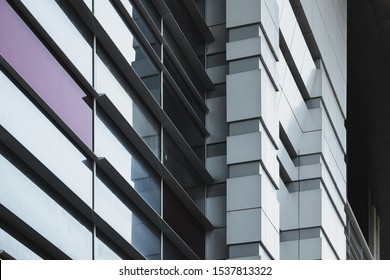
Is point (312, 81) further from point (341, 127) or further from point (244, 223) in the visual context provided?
point (244, 223)

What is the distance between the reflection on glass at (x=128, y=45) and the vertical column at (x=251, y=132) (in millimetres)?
2471

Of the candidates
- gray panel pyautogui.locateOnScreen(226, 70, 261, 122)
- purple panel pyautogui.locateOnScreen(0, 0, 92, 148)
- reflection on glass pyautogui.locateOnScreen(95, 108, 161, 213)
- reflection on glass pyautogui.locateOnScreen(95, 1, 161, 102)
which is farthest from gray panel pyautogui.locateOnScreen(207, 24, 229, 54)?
purple panel pyautogui.locateOnScreen(0, 0, 92, 148)

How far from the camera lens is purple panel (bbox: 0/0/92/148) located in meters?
13.5

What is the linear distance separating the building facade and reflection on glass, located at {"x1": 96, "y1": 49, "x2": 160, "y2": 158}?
0.12 ft

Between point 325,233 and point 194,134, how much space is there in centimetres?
616

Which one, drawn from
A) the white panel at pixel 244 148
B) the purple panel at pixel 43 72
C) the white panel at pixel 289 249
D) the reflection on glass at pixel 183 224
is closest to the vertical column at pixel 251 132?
the white panel at pixel 244 148

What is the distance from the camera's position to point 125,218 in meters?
16.9

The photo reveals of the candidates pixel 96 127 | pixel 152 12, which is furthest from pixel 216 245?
pixel 96 127

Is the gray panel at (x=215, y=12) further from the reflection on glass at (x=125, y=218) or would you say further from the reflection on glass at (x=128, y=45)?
the reflection on glass at (x=125, y=218)

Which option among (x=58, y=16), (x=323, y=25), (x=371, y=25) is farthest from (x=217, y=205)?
(x=371, y=25)

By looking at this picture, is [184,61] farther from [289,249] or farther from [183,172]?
[289,249]

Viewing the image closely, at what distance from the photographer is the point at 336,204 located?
28.3 meters

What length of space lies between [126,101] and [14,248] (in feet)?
16.4

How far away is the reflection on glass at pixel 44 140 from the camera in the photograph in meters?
13.2
